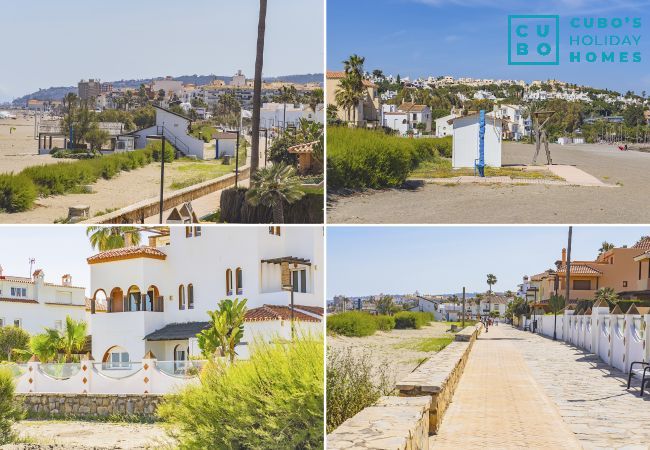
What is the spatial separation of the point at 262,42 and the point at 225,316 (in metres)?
2.88

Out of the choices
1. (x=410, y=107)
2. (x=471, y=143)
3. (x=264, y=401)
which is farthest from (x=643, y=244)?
(x=264, y=401)

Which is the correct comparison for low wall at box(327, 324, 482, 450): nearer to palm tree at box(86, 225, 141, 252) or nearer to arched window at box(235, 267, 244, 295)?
arched window at box(235, 267, 244, 295)

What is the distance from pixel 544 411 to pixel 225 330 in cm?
358

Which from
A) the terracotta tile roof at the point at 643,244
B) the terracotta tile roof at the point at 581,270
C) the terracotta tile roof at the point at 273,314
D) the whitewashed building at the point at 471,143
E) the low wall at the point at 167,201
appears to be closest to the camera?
the terracotta tile roof at the point at 273,314

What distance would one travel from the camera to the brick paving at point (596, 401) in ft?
22.1

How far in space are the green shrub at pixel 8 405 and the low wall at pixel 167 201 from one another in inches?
56.3

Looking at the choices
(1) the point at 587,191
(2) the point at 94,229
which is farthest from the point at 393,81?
(2) the point at 94,229

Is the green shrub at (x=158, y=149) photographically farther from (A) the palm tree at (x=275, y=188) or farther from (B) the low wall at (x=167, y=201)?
(A) the palm tree at (x=275, y=188)

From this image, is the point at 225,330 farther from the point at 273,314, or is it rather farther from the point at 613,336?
the point at 613,336

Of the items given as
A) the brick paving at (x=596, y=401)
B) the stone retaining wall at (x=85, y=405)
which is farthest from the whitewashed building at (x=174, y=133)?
the brick paving at (x=596, y=401)

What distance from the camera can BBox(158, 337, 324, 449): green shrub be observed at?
5379 millimetres

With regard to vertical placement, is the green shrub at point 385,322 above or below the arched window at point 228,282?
below

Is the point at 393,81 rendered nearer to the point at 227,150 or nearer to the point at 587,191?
the point at 587,191

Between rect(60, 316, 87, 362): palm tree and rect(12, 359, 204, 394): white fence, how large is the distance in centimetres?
12
